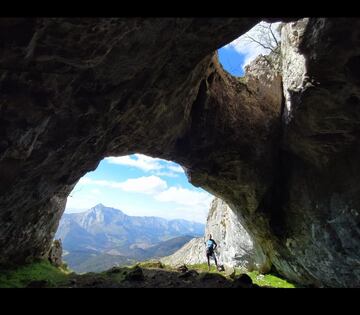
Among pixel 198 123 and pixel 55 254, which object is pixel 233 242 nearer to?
pixel 198 123

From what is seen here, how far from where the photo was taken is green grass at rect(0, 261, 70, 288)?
14.6 m

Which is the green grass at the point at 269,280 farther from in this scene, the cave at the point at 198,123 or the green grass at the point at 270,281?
the cave at the point at 198,123

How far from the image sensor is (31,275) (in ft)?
56.0

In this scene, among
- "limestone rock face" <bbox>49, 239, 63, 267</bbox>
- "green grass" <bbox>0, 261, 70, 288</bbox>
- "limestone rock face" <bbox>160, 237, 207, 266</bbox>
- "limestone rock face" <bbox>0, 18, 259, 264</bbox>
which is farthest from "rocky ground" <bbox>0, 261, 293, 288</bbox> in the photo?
"limestone rock face" <bbox>160, 237, 207, 266</bbox>

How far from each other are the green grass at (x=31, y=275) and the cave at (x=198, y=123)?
0.77m

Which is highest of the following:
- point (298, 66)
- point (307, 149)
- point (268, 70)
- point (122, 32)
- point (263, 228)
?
point (268, 70)

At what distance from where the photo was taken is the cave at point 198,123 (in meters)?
11.2

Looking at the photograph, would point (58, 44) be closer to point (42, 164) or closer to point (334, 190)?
point (42, 164)

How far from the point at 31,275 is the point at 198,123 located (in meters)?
13.9

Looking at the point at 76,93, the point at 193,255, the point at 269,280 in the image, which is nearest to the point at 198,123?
the point at 76,93

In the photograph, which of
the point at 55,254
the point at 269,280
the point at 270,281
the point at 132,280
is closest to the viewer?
the point at 132,280

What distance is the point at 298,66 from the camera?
57.5 ft
